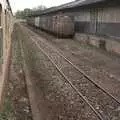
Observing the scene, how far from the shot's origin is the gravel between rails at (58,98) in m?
7.11

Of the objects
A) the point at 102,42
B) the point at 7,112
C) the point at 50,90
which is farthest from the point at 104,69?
the point at 102,42

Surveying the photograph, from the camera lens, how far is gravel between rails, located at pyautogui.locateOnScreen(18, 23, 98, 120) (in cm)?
711

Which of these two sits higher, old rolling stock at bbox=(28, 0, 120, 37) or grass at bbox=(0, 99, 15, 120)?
old rolling stock at bbox=(28, 0, 120, 37)

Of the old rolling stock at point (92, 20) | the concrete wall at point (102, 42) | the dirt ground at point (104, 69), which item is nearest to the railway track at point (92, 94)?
the dirt ground at point (104, 69)

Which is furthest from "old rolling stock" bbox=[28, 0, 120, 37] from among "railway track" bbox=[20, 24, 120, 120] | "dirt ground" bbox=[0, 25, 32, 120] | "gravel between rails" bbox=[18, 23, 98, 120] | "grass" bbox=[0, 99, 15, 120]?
"grass" bbox=[0, 99, 15, 120]

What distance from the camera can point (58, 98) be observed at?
8625 millimetres

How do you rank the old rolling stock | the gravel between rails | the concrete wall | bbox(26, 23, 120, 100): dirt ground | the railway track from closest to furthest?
the gravel between rails
the railway track
bbox(26, 23, 120, 100): dirt ground
the concrete wall
the old rolling stock

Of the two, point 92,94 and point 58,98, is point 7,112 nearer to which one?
point 58,98

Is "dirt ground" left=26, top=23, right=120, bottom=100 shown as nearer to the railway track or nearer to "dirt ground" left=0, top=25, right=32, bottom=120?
the railway track

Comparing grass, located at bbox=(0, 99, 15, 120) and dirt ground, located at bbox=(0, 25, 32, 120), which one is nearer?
grass, located at bbox=(0, 99, 15, 120)

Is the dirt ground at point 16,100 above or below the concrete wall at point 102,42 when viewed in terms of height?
below

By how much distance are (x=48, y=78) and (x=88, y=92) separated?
8.18 ft

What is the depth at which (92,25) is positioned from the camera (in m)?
25.5

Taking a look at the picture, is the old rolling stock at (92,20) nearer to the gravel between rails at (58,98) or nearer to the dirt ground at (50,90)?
the dirt ground at (50,90)
